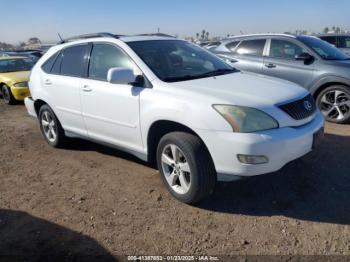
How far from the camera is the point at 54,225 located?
3479 mm

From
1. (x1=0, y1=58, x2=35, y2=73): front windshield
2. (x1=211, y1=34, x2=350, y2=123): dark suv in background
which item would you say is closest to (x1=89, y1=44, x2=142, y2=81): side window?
(x1=211, y1=34, x2=350, y2=123): dark suv in background

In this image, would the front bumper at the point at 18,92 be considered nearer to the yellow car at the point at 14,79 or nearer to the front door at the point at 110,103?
the yellow car at the point at 14,79

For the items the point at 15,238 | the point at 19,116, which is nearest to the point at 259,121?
the point at 15,238

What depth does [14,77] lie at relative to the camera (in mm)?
10484

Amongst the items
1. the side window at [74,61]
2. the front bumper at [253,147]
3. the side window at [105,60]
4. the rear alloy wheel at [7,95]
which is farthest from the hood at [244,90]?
the rear alloy wheel at [7,95]

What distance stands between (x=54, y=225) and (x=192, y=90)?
189 centimetres

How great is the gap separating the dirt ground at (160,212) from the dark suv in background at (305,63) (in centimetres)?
159

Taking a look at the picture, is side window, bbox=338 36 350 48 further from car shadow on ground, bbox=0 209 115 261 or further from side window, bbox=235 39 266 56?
car shadow on ground, bbox=0 209 115 261

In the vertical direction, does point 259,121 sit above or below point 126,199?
above

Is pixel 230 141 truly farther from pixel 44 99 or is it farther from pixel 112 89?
pixel 44 99

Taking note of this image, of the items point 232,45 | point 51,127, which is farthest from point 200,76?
point 232,45

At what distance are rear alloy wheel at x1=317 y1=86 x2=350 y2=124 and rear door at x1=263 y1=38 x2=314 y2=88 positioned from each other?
40 centimetres

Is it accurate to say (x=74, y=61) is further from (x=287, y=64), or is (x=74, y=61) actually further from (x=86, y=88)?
(x=287, y=64)

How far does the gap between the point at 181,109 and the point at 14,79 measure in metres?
8.45
